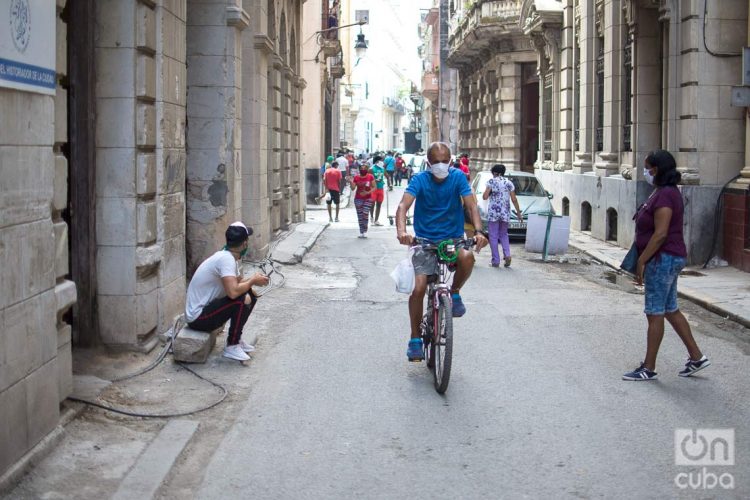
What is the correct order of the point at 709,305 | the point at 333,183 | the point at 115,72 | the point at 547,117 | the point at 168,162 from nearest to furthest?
the point at 115,72, the point at 168,162, the point at 709,305, the point at 333,183, the point at 547,117

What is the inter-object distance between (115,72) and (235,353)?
2690 millimetres

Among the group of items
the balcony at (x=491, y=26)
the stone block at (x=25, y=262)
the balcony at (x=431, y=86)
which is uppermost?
the balcony at (x=431, y=86)

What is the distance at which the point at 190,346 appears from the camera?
860 centimetres

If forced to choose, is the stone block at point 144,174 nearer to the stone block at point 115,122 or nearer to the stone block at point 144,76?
the stone block at point 115,122

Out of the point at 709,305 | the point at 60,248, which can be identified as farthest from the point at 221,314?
the point at 709,305

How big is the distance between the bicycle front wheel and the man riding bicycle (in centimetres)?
38

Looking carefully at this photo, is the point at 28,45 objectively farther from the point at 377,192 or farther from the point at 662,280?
the point at 377,192

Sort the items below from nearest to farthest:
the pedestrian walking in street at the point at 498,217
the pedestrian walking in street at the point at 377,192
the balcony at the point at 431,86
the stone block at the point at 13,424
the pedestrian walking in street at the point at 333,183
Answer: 1. the stone block at the point at 13,424
2. the pedestrian walking in street at the point at 498,217
3. the pedestrian walking in street at the point at 377,192
4. the pedestrian walking in street at the point at 333,183
5. the balcony at the point at 431,86

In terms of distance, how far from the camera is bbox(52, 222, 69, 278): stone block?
6473mm

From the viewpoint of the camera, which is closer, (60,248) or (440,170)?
(60,248)

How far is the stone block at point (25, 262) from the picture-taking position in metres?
5.29

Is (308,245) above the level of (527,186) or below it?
below

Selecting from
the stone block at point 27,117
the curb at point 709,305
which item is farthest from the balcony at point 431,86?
the stone block at point 27,117

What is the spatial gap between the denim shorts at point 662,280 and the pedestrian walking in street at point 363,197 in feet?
47.2
